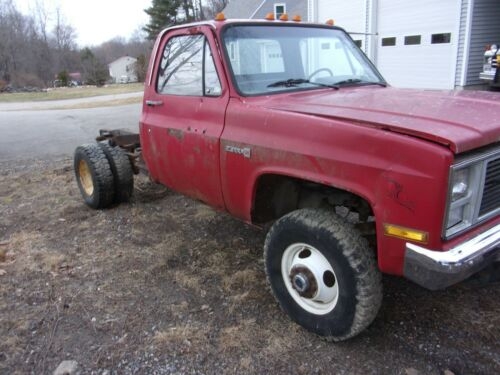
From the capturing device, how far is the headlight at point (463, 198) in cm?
229

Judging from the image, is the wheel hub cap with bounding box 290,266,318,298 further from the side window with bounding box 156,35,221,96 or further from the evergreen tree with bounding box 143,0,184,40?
the evergreen tree with bounding box 143,0,184,40

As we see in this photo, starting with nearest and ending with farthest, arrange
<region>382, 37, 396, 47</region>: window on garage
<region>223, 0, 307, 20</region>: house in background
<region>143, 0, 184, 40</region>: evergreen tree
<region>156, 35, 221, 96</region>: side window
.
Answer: <region>156, 35, 221, 96</region>: side window → <region>382, 37, 396, 47</region>: window on garage → <region>223, 0, 307, 20</region>: house in background → <region>143, 0, 184, 40</region>: evergreen tree

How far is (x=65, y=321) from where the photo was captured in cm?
337

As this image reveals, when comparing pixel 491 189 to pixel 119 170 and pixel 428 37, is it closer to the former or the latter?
pixel 119 170

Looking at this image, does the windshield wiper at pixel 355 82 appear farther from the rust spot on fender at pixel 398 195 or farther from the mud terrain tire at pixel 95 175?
the mud terrain tire at pixel 95 175

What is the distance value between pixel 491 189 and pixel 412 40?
1306cm

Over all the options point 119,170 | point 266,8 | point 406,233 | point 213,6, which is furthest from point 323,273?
point 213,6

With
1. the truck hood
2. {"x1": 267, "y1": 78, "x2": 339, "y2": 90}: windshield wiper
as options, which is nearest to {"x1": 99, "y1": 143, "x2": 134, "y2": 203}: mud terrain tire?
{"x1": 267, "y1": 78, "x2": 339, "y2": 90}: windshield wiper

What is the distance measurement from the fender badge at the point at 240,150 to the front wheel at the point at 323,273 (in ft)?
1.67

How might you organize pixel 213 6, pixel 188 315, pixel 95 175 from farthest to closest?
pixel 213 6 → pixel 95 175 → pixel 188 315

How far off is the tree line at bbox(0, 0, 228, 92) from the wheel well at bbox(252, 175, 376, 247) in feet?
162

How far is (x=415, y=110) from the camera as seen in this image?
2.71 m

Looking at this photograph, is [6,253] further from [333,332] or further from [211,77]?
[333,332]

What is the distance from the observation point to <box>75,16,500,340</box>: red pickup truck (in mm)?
2303
